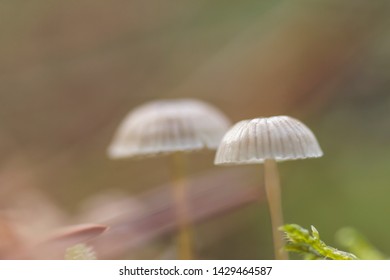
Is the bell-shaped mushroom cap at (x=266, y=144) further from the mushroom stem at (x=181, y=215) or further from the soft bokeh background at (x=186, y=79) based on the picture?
the soft bokeh background at (x=186, y=79)

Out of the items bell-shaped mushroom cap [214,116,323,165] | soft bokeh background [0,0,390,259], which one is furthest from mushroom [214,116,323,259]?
soft bokeh background [0,0,390,259]

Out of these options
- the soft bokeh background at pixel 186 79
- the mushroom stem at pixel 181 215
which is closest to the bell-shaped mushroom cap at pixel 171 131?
the mushroom stem at pixel 181 215

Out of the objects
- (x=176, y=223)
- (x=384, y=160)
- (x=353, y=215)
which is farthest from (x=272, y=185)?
(x=384, y=160)

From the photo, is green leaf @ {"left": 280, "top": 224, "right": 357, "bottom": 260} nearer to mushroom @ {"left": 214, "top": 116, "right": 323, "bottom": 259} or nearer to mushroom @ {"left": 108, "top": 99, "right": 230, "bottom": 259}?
mushroom @ {"left": 214, "top": 116, "right": 323, "bottom": 259}

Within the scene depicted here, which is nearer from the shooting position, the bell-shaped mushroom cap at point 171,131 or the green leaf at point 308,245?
the green leaf at point 308,245

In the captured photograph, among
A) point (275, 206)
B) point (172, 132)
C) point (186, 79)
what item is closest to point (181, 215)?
point (172, 132)

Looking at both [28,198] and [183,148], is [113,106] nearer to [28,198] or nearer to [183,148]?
[28,198]
